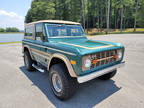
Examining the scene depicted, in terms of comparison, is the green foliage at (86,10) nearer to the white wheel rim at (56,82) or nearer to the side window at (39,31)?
the side window at (39,31)

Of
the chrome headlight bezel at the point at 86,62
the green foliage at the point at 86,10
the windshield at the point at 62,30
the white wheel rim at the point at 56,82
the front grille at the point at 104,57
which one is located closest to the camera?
the chrome headlight bezel at the point at 86,62

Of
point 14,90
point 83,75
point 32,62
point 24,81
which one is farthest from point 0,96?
point 83,75

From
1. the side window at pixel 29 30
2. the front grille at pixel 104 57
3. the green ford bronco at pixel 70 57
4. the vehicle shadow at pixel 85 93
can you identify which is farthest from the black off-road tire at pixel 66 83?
the side window at pixel 29 30

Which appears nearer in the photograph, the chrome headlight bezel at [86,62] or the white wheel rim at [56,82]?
the chrome headlight bezel at [86,62]

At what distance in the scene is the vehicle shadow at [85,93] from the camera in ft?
7.86

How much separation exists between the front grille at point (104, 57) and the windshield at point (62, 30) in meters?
1.56

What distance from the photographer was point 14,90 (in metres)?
2.99

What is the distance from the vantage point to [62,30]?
11.2ft

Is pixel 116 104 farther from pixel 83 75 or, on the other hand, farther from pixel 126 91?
pixel 83 75

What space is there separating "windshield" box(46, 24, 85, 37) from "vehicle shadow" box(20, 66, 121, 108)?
5.62 feet

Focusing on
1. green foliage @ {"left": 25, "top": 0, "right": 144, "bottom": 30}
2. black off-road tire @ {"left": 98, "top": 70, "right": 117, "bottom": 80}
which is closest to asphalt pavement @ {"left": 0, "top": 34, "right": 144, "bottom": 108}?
black off-road tire @ {"left": 98, "top": 70, "right": 117, "bottom": 80}

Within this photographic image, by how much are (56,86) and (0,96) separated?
1566 mm

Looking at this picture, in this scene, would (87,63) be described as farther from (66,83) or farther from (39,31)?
(39,31)

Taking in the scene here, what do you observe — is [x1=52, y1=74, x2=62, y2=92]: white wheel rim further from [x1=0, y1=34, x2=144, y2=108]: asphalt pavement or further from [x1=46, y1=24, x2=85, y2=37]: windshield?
[x1=46, y1=24, x2=85, y2=37]: windshield
